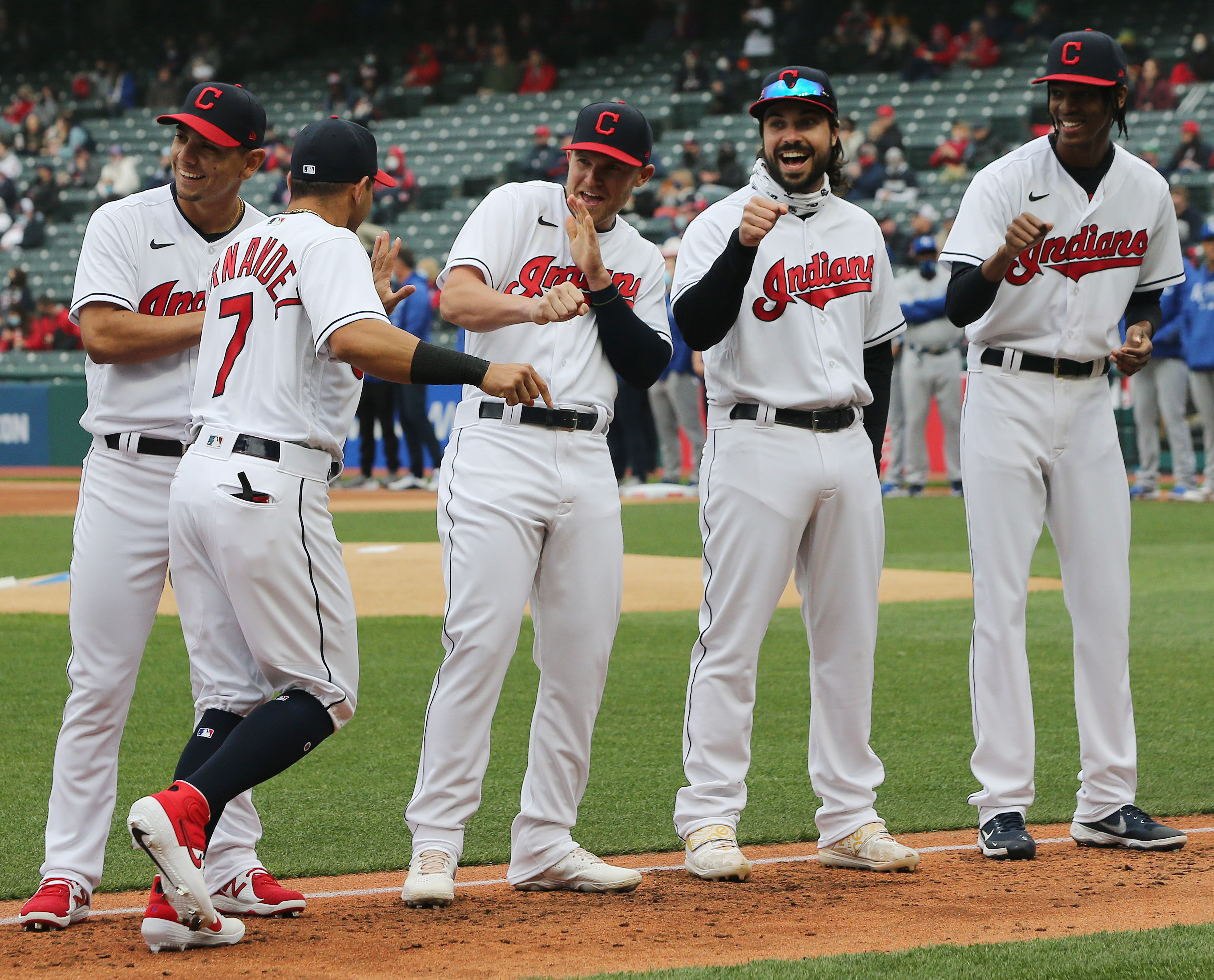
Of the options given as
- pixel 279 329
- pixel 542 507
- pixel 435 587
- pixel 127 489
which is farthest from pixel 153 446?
pixel 435 587

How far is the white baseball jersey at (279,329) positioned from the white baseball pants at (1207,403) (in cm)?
1218

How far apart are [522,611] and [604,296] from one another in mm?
831

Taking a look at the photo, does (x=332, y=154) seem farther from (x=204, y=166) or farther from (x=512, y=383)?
(x=512, y=383)

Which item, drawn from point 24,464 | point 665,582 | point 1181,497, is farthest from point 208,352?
point 24,464

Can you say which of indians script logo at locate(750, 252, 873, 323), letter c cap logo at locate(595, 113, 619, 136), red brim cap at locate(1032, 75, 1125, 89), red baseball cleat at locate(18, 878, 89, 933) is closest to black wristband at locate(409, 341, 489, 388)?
letter c cap logo at locate(595, 113, 619, 136)

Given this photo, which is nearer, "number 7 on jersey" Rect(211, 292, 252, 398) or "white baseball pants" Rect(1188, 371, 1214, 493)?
"number 7 on jersey" Rect(211, 292, 252, 398)

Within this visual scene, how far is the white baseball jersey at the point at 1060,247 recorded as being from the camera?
4.58 m

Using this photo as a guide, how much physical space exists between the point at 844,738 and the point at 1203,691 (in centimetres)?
296

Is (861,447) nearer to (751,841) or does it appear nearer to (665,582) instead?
(751,841)

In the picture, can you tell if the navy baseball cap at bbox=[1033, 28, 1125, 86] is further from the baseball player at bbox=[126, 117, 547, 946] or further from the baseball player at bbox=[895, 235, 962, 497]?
the baseball player at bbox=[895, 235, 962, 497]

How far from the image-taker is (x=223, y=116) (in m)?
3.83

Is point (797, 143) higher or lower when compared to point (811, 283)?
higher

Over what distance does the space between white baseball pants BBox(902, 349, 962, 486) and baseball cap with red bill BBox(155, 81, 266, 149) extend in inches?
460

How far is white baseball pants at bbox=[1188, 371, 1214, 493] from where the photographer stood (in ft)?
47.0
